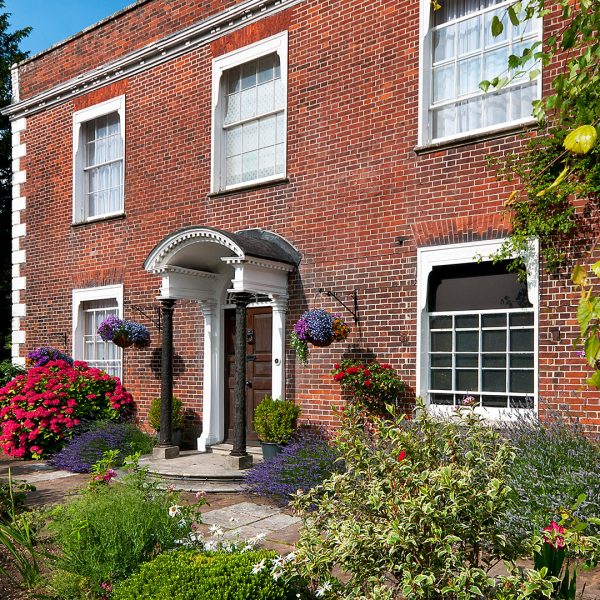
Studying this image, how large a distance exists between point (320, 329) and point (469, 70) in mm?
3643

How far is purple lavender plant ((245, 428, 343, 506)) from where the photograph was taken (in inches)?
273

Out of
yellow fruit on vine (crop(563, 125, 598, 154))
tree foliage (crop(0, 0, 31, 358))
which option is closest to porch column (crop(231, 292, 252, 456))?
yellow fruit on vine (crop(563, 125, 598, 154))

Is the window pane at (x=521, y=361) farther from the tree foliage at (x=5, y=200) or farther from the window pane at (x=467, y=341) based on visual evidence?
the tree foliage at (x=5, y=200)

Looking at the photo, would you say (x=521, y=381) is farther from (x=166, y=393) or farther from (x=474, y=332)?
(x=166, y=393)

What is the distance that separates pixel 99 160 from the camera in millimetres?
12641

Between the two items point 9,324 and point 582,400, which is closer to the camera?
point 582,400

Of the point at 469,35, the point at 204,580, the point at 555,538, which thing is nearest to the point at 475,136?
the point at 469,35

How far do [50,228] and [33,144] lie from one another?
1.98m

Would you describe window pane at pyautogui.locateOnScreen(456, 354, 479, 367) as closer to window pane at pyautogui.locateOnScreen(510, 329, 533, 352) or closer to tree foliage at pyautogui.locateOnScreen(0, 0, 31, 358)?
window pane at pyautogui.locateOnScreen(510, 329, 533, 352)

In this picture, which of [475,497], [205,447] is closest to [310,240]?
[205,447]

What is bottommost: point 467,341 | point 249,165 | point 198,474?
point 198,474

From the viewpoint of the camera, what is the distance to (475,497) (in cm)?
339

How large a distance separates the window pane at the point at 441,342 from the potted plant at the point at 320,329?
1113 mm

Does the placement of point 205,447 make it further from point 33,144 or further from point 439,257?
point 33,144
